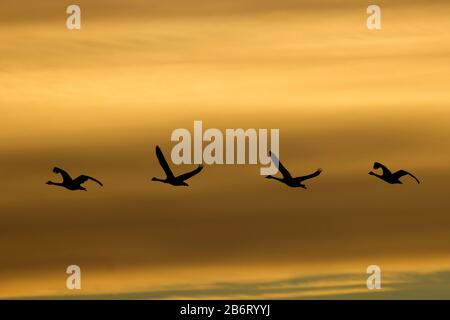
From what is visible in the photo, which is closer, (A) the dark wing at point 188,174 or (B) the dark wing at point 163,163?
(B) the dark wing at point 163,163

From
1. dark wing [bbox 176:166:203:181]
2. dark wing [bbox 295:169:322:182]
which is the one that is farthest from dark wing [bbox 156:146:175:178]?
dark wing [bbox 295:169:322:182]

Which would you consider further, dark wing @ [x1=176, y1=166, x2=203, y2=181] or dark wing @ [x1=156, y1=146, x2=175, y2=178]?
dark wing @ [x1=176, y1=166, x2=203, y2=181]

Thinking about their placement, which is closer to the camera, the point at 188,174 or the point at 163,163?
the point at 163,163

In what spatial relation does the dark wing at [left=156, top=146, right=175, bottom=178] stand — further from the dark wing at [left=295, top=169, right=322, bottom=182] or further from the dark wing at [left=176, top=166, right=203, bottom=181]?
the dark wing at [left=295, top=169, right=322, bottom=182]

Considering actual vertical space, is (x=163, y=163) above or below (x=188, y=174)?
below

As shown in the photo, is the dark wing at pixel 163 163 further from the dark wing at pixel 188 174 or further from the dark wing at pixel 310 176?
the dark wing at pixel 310 176

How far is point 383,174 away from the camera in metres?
69.8

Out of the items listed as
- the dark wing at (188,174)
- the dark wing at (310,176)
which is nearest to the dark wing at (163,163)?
the dark wing at (188,174)
